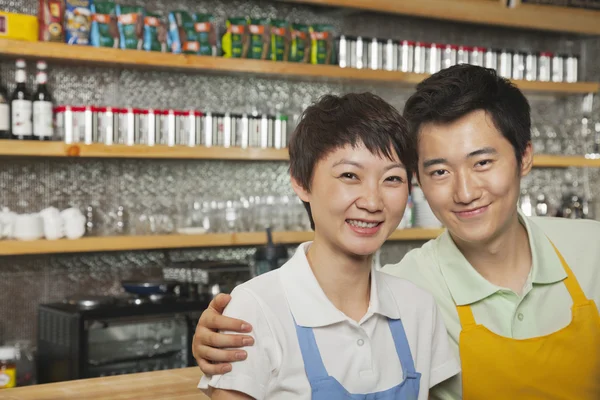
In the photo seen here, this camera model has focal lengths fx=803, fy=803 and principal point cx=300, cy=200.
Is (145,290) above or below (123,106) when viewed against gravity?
below

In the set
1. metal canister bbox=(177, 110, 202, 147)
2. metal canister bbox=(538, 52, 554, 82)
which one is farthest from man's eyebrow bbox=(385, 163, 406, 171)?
metal canister bbox=(538, 52, 554, 82)

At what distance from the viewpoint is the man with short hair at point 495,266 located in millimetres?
1690

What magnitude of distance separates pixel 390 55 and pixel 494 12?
65 centimetres

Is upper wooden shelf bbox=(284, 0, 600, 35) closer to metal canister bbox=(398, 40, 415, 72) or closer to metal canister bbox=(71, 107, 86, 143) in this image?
metal canister bbox=(398, 40, 415, 72)

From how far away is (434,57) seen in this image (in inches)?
163

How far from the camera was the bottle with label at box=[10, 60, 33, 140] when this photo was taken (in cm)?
317

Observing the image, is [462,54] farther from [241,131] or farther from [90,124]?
[90,124]

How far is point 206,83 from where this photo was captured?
3877mm

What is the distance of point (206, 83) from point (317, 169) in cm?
259

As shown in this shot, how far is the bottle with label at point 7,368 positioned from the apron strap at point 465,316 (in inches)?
78.0

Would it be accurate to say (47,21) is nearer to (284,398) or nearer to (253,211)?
(253,211)

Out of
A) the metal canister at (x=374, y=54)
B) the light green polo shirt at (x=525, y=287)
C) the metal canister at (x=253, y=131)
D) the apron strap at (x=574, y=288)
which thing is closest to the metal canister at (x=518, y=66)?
the metal canister at (x=374, y=54)

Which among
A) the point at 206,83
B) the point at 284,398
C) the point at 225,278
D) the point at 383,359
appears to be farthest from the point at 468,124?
the point at 206,83

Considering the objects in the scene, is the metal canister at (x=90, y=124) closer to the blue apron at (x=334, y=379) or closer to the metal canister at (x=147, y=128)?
the metal canister at (x=147, y=128)
